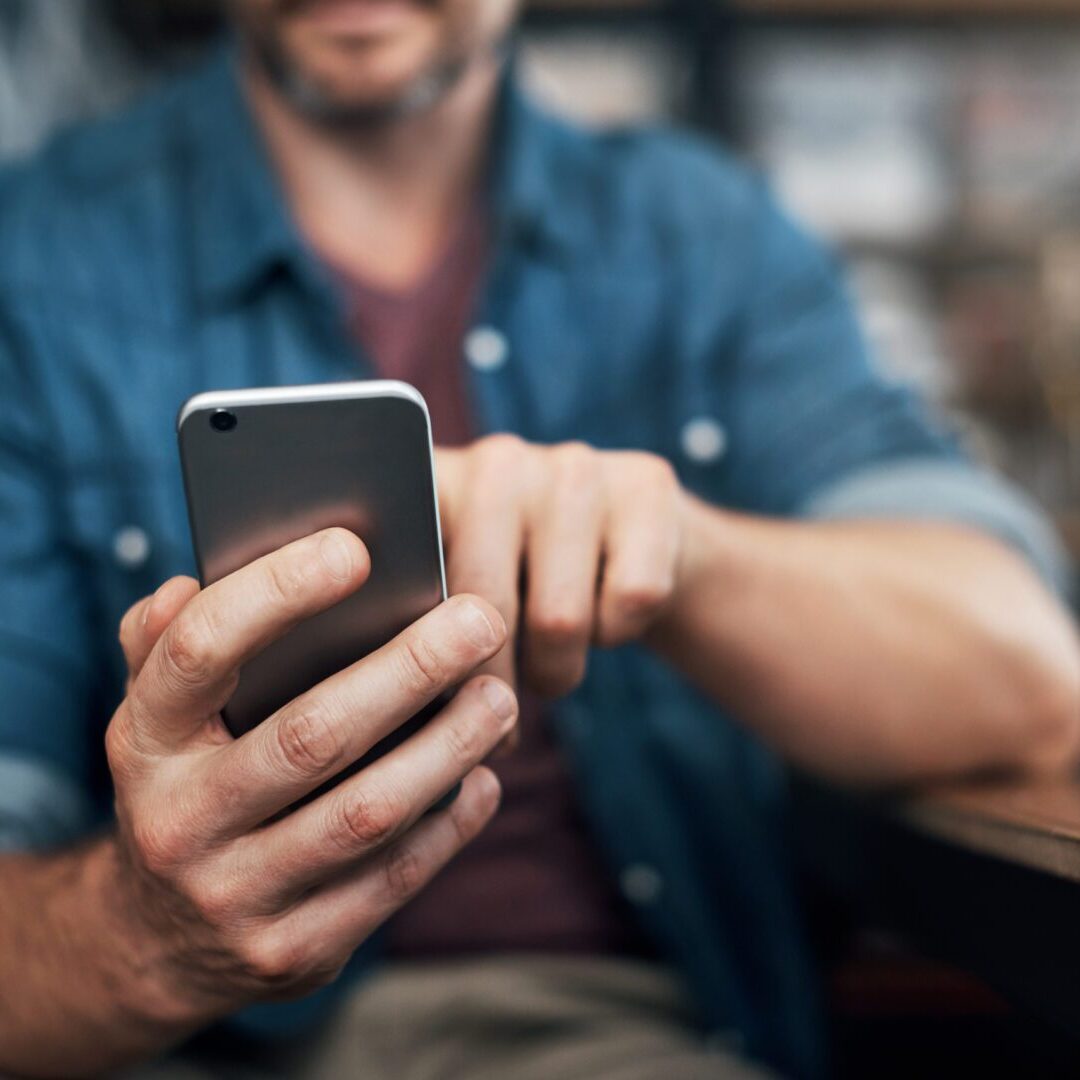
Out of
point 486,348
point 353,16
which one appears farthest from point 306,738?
point 353,16

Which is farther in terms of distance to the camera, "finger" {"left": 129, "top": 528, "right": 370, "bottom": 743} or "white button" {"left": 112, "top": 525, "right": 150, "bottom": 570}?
"white button" {"left": 112, "top": 525, "right": 150, "bottom": 570}

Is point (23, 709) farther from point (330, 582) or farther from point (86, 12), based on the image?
point (86, 12)

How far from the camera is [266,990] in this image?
0.42m

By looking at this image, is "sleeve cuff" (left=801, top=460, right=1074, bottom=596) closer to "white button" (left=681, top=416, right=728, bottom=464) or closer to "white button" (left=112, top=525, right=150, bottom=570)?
"white button" (left=681, top=416, right=728, bottom=464)

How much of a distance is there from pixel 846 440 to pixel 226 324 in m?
0.43

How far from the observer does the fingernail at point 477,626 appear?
36 centimetres

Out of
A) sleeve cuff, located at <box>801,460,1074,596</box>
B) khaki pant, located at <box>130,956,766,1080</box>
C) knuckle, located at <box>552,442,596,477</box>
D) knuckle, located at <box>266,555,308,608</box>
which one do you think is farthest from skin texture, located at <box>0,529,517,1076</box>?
sleeve cuff, located at <box>801,460,1074,596</box>

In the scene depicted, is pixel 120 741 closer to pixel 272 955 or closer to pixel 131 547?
pixel 272 955

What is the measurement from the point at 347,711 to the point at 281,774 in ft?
0.10

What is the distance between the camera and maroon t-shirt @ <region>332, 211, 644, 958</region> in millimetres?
691

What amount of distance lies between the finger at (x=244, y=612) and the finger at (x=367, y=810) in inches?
2.2

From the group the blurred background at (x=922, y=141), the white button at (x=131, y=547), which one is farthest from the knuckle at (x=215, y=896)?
the blurred background at (x=922, y=141)

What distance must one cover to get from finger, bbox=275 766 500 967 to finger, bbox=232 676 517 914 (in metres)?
0.01

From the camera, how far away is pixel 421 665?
36 centimetres
